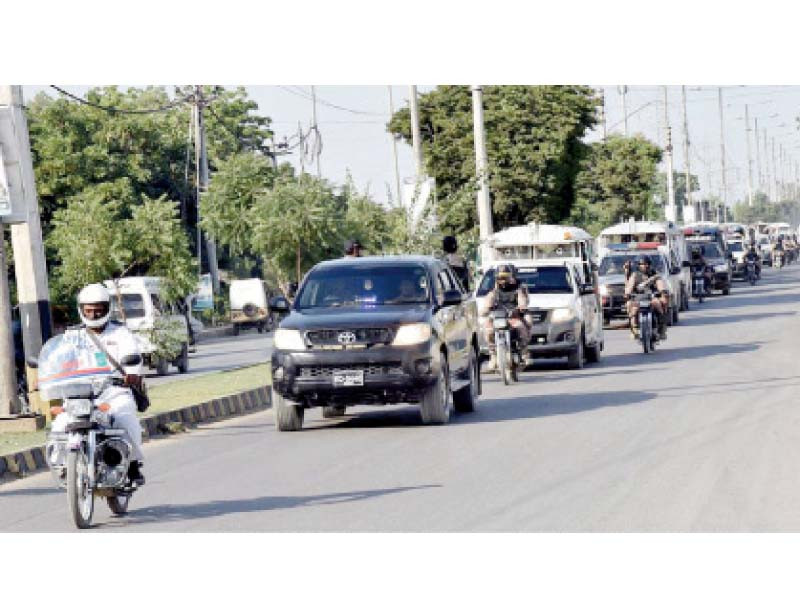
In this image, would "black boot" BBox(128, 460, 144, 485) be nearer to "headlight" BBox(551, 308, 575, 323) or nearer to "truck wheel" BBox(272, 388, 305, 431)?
"truck wheel" BBox(272, 388, 305, 431)

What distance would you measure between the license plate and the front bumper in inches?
1.6

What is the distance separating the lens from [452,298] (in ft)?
60.2

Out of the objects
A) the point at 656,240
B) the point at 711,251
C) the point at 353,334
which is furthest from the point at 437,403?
the point at 711,251

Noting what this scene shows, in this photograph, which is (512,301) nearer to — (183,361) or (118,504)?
(183,361)

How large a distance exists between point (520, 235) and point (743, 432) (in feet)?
72.0

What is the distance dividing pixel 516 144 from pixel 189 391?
3284cm

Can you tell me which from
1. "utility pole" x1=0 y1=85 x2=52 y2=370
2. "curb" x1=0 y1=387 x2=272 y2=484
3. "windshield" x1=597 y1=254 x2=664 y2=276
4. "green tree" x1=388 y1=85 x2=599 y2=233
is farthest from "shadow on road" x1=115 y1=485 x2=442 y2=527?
"green tree" x1=388 y1=85 x2=599 y2=233

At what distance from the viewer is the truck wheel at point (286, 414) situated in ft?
58.7

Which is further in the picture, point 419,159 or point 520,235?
point 419,159
